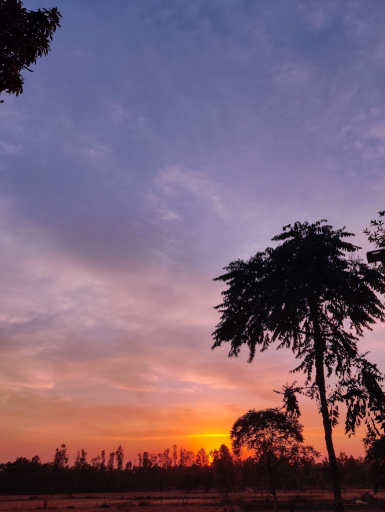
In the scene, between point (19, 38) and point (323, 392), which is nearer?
point (19, 38)

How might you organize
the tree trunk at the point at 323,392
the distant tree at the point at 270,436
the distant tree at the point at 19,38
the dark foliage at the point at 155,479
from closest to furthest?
the distant tree at the point at 19,38 → the tree trunk at the point at 323,392 → the distant tree at the point at 270,436 → the dark foliage at the point at 155,479

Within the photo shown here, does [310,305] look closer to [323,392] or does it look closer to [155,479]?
[323,392]

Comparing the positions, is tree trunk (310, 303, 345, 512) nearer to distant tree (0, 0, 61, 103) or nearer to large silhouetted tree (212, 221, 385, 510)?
large silhouetted tree (212, 221, 385, 510)

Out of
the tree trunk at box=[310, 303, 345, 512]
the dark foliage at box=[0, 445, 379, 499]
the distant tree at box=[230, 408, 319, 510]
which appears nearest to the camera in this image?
the tree trunk at box=[310, 303, 345, 512]

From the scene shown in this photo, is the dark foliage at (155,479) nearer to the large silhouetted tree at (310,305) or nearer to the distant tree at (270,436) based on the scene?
the distant tree at (270,436)

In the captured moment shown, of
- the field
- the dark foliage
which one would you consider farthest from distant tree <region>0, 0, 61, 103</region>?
the dark foliage

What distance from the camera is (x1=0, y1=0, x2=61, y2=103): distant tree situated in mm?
11219

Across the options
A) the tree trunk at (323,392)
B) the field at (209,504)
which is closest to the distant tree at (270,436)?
the field at (209,504)

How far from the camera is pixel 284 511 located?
47.6 meters

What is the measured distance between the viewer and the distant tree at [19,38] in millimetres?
11219

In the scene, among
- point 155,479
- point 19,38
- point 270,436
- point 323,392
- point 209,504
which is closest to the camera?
point 19,38

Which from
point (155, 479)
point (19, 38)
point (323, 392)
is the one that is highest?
point (19, 38)

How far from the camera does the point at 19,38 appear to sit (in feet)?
37.7

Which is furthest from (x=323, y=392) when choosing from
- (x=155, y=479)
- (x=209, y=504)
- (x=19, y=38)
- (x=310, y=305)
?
(x=155, y=479)
